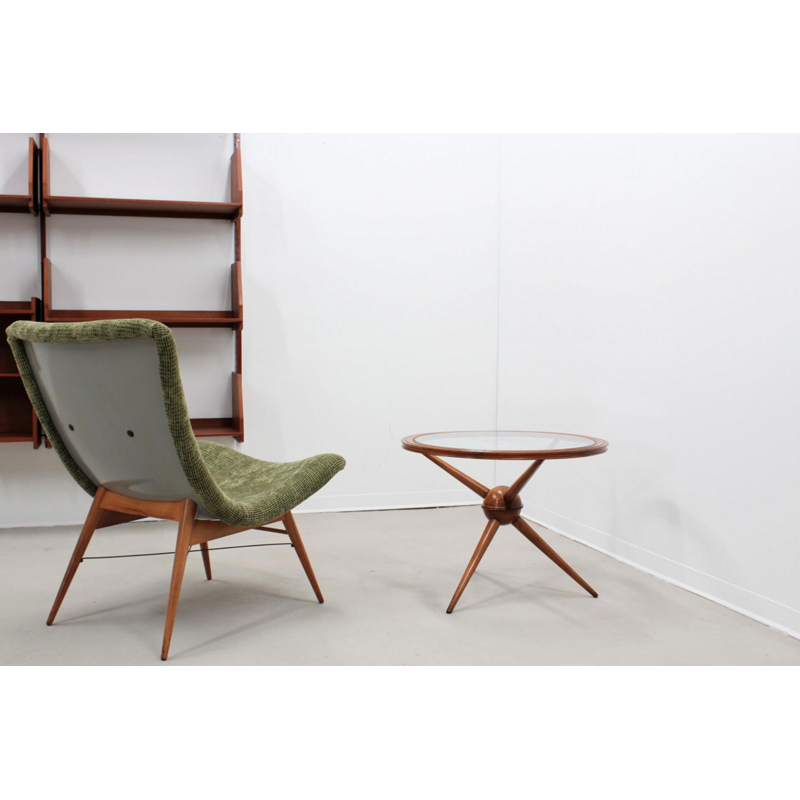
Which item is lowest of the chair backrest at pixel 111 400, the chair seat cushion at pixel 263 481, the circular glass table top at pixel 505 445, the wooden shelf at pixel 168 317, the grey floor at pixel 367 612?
the grey floor at pixel 367 612

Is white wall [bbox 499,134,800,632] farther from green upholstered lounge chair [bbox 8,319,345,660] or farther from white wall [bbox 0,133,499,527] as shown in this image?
green upholstered lounge chair [bbox 8,319,345,660]

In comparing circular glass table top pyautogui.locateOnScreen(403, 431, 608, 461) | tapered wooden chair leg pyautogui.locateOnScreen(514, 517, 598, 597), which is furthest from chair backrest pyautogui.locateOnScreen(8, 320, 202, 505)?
tapered wooden chair leg pyautogui.locateOnScreen(514, 517, 598, 597)

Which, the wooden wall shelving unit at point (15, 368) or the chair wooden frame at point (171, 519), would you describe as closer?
the chair wooden frame at point (171, 519)

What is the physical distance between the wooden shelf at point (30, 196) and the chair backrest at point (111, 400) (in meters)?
1.41

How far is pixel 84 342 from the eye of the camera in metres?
1.76

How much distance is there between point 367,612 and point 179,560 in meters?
0.62

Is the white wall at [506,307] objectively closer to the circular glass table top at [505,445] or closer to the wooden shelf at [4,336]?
the wooden shelf at [4,336]

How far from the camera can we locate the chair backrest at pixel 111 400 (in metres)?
1.72

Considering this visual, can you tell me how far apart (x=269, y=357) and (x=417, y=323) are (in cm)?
78

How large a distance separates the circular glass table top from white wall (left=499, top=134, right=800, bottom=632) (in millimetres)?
419

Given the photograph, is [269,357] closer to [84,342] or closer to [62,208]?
[62,208]

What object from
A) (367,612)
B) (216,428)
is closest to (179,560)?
(367,612)

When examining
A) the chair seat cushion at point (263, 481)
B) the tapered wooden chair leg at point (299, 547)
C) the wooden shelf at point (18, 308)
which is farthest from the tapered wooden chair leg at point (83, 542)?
the wooden shelf at point (18, 308)

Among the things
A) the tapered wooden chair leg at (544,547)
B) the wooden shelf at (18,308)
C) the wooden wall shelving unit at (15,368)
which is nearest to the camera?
the tapered wooden chair leg at (544,547)
